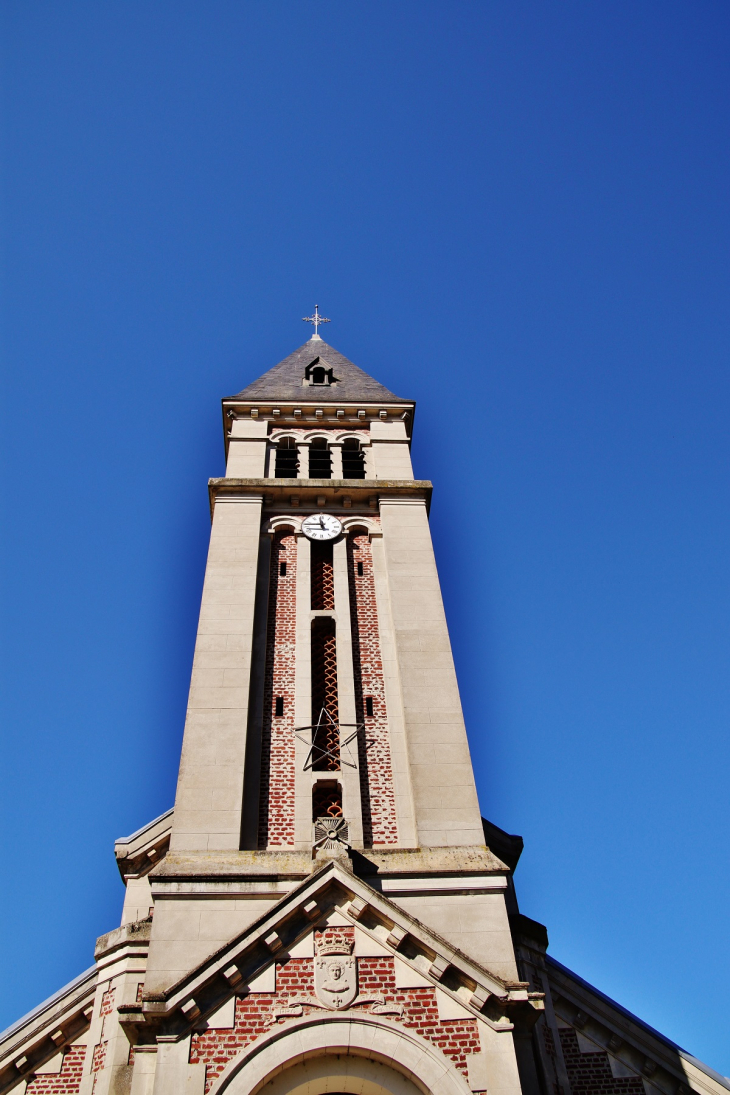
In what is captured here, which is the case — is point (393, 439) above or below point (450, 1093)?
above

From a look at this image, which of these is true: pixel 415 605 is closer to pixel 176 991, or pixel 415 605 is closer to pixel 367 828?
pixel 367 828

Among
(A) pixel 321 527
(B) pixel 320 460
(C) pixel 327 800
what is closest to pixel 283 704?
(C) pixel 327 800

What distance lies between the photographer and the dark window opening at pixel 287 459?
25259 mm

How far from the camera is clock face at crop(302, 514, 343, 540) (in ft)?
73.1

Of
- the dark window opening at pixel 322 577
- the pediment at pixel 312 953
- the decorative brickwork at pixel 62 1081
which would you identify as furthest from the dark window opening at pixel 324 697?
the decorative brickwork at pixel 62 1081

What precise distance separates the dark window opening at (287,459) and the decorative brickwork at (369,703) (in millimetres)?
3569

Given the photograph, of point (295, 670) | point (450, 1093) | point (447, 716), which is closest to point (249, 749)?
point (295, 670)

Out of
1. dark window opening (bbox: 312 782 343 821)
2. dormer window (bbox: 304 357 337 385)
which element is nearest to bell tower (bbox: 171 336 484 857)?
dark window opening (bbox: 312 782 343 821)

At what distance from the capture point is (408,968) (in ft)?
42.7

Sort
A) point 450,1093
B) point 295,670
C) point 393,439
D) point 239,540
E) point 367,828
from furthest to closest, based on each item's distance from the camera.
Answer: point 393,439
point 239,540
point 295,670
point 367,828
point 450,1093

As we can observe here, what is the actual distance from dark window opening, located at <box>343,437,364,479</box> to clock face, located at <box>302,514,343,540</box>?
2.58 m

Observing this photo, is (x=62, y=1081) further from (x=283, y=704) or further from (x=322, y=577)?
(x=322, y=577)

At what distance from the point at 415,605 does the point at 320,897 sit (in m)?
7.78

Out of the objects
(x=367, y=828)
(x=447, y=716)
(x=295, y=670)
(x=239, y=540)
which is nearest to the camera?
(x=367, y=828)
